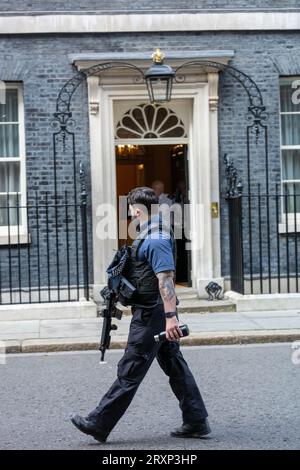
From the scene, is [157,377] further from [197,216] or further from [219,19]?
[219,19]

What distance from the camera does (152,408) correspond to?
23.2 feet

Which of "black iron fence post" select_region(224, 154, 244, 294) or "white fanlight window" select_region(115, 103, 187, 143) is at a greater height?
"white fanlight window" select_region(115, 103, 187, 143)

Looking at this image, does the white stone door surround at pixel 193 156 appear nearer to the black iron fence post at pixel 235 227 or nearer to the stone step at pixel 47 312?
the black iron fence post at pixel 235 227

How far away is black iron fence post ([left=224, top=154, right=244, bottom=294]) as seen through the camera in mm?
12516

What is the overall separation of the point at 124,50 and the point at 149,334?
7.82 m

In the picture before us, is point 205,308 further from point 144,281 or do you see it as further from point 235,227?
point 144,281

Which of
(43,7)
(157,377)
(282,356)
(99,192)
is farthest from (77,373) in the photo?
(43,7)

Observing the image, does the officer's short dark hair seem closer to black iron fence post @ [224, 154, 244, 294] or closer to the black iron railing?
black iron fence post @ [224, 154, 244, 294]

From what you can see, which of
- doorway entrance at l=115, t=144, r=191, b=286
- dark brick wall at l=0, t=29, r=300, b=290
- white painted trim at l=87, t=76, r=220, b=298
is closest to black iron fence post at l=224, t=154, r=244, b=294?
dark brick wall at l=0, t=29, r=300, b=290

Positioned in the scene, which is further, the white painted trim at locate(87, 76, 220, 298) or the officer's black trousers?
the white painted trim at locate(87, 76, 220, 298)

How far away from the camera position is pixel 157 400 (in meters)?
7.37

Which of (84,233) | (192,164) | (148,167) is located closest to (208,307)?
(84,233)

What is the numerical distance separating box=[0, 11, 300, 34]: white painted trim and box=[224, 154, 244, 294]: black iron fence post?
2127 millimetres

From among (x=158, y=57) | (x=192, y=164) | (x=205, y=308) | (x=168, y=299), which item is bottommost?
(x=205, y=308)
